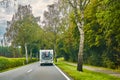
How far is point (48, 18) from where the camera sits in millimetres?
92875

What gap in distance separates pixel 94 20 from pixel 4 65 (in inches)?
618

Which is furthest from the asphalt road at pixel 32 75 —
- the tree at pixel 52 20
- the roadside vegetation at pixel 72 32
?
the tree at pixel 52 20

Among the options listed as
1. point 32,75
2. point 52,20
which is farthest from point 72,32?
point 32,75

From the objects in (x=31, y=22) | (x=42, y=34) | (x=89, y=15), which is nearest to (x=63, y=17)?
(x=31, y=22)

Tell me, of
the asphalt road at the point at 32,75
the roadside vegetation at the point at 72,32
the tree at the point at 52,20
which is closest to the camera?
the asphalt road at the point at 32,75

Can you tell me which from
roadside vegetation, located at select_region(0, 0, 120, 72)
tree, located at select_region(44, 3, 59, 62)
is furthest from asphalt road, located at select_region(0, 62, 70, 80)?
tree, located at select_region(44, 3, 59, 62)

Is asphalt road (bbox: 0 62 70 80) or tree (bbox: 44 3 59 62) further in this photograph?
tree (bbox: 44 3 59 62)

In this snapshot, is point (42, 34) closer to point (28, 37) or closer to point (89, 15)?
point (28, 37)

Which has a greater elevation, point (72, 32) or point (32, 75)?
point (72, 32)

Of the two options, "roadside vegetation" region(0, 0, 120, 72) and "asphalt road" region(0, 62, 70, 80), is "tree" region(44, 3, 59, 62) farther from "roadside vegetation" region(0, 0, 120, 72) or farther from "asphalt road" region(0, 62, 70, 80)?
"asphalt road" region(0, 62, 70, 80)

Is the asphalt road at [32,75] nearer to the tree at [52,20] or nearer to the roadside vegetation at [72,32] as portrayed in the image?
the roadside vegetation at [72,32]

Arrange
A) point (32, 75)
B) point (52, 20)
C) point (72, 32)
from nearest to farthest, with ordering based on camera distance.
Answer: point (32, 75) < point (72, 32) < point (52, 20)

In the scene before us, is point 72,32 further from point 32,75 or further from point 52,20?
point 32,75

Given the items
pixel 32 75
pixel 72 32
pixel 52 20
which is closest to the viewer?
pixel 32 75
